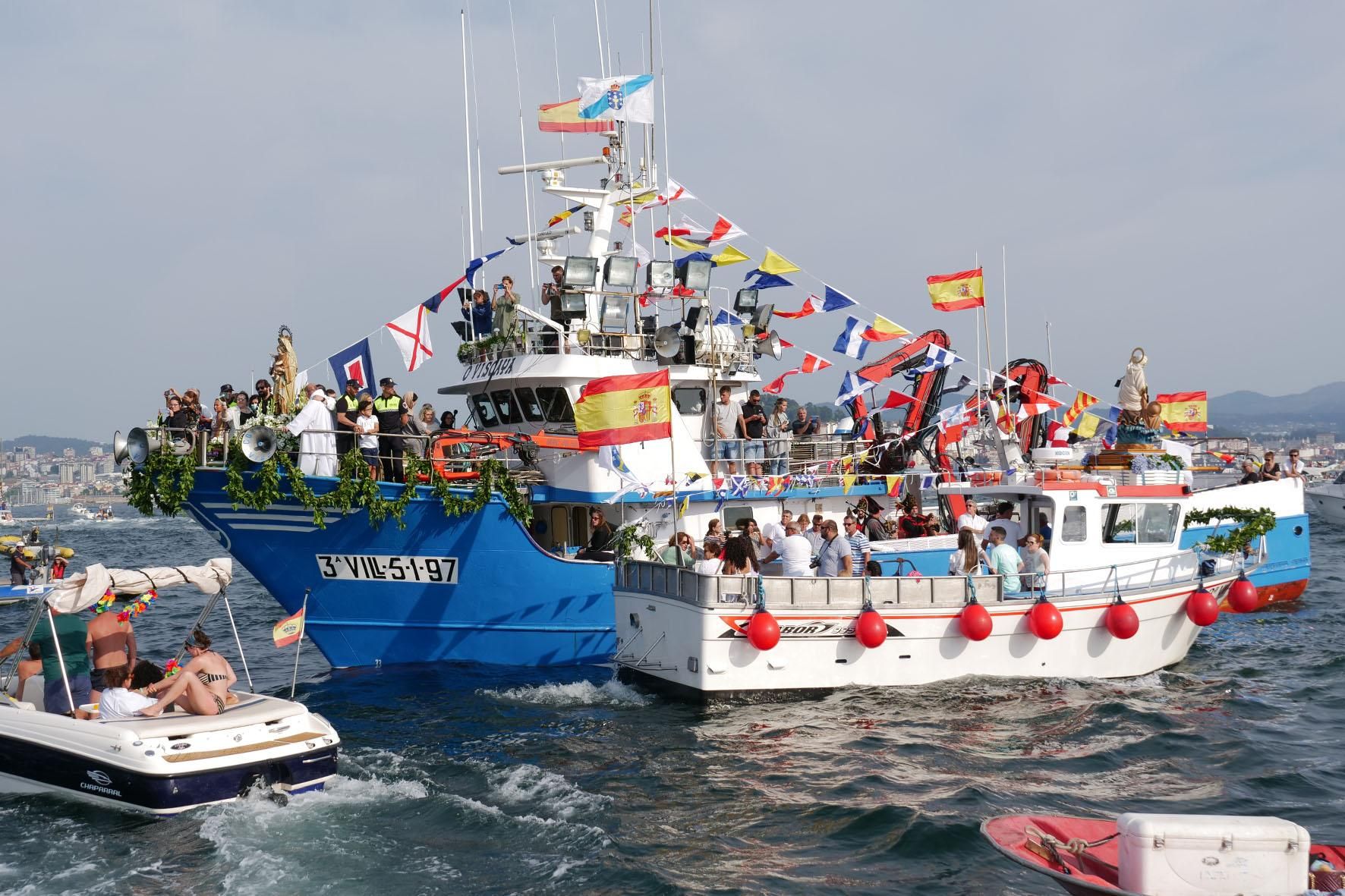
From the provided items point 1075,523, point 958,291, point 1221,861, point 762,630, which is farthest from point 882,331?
point 1221,861

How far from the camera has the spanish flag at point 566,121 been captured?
22797mm

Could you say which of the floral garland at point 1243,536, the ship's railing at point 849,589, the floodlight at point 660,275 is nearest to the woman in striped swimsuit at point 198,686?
the ship's railing at point 849,589

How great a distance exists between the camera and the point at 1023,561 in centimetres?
1738

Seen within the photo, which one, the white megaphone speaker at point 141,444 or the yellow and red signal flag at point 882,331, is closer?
the white megaphone speaker at point 141,444

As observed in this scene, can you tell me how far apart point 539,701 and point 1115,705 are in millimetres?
8076

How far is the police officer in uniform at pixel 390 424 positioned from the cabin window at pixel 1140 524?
1148 cm

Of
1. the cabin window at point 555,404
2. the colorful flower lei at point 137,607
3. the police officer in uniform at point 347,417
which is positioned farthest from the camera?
A: the cabin window at point 555,404

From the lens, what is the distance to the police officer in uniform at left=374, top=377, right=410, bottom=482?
18297 mm

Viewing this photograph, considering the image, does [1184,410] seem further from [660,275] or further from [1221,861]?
[1221,861]

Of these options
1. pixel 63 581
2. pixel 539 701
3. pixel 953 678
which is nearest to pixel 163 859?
pixel 63 581

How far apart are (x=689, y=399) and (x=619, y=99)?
607 centimetres

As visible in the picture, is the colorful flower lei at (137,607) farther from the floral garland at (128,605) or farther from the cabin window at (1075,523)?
the cabin window at (1075,523)

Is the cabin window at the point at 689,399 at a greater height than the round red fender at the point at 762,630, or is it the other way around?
the cabin window at the point at 689,399

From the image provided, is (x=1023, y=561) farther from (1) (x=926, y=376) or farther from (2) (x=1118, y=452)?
(1) (x=926, y=376)
